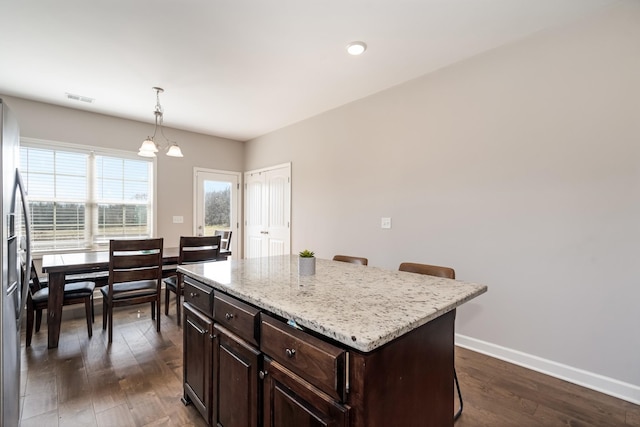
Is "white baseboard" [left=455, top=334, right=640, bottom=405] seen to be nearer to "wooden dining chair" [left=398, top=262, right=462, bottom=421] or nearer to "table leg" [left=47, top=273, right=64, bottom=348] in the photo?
"wooden dining chair" [left=398, top=262, right=462, bottom=421]

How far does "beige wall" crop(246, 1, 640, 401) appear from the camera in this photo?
2.03m

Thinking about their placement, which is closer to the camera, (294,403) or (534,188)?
(294,403)

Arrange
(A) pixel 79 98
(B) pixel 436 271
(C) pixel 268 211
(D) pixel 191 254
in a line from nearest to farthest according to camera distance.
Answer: (B) pixel 436 271 → (D) pixel 191 254 → (A) pixel 79 98 → (C) pixel 268 211

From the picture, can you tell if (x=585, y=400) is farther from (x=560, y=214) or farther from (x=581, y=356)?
(x=560, y=214)

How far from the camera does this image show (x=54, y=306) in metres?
2.68

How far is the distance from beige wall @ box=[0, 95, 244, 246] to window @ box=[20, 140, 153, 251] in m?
0.16

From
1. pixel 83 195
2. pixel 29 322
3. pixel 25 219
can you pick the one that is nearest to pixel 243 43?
pixel 25 219

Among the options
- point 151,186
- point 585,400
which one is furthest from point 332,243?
point 151,186

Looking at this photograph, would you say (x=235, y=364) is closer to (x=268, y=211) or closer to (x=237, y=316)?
(x=237, y=316)

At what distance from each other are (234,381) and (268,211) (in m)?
3.94

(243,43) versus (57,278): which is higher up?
(243,43)

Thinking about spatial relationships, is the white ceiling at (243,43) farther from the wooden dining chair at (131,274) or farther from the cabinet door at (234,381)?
the cabinet door at (234,381)

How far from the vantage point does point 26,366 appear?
236 cm

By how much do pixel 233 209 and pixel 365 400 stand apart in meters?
5.17
